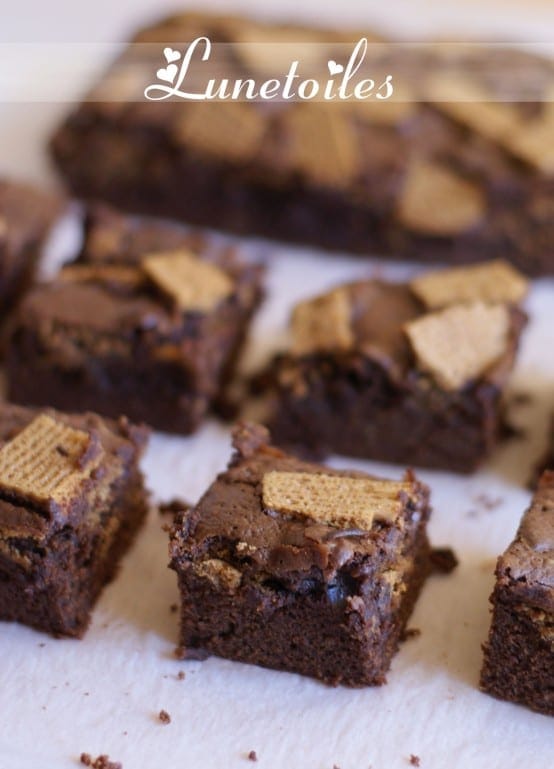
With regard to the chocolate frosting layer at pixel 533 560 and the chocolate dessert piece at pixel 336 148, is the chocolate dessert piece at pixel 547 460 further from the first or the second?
the chocolate dessert piece at pixel 336 148

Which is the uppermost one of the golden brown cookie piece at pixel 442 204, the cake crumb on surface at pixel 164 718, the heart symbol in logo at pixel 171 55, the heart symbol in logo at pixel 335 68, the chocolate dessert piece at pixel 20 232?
the heart symbol in logo at pixel 335 68

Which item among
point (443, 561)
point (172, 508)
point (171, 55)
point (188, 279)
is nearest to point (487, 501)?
point (443, 561)

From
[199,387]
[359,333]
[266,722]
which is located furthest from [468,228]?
[266,722]

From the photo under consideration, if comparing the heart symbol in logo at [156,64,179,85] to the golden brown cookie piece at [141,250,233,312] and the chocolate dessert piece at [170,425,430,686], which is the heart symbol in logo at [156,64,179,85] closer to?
the golden brown cookie piece at [141,250,233,312]

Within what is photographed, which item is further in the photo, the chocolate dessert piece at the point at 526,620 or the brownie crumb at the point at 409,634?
the brownie crumb at the point at 409,634

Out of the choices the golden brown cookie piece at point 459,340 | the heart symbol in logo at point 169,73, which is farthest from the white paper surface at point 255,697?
the heart symbol in logo at point 169,73

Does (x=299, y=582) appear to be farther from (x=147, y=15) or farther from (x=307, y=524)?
(x=147, y=15)
